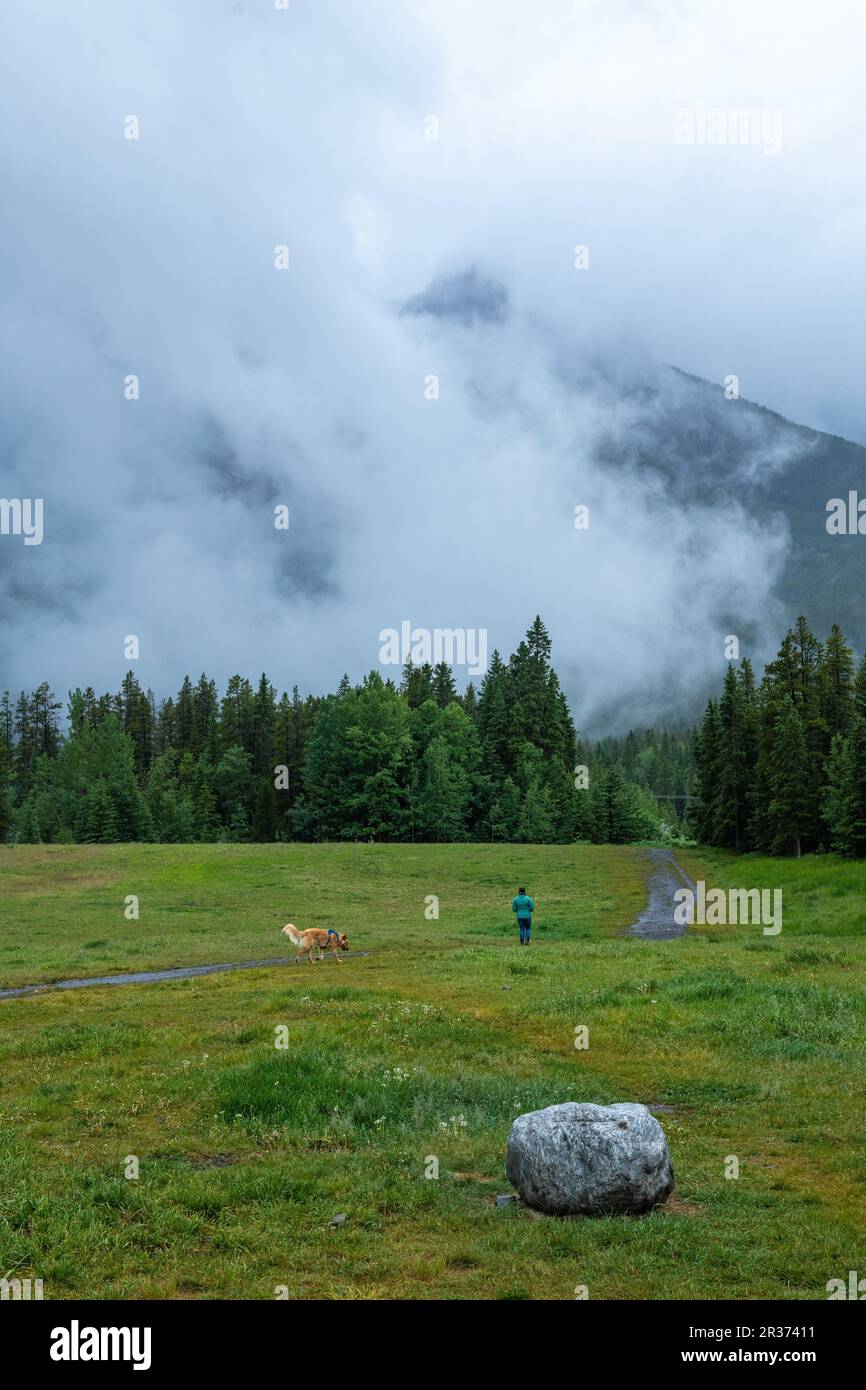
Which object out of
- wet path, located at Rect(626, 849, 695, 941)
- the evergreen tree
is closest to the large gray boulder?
wet path, located at Rect(626, 849, 695, 941)

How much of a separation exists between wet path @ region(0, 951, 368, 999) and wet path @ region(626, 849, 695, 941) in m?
14.5

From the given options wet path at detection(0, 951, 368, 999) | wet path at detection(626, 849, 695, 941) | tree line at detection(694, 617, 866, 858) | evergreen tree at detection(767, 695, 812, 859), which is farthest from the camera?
evergreen tree at detection(767, 695, 812, 859)

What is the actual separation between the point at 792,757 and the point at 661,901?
3163 centimetres

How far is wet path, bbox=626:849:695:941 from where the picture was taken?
1850 inches

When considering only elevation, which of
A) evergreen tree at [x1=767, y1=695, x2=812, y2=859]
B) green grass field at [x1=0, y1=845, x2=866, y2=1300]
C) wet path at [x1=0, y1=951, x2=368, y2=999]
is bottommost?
wet path at [x1=0, y1=951, x2=368, y2=999]

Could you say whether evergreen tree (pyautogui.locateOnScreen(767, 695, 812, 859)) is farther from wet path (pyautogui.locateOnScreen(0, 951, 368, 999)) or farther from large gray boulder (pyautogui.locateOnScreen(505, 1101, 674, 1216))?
large gray boulder (pyautogui.locateOnScreen(505, 1101, 674, 1216))

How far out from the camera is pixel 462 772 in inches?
5418

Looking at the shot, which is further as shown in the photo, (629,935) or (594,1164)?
(629,935)

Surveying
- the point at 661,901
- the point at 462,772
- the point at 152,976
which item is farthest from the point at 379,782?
the point at 152,976

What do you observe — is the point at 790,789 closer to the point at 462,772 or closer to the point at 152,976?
the point at 462,772

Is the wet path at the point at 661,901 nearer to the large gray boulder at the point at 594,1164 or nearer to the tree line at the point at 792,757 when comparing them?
the tree line at the point at 792,757

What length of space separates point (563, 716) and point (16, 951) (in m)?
124

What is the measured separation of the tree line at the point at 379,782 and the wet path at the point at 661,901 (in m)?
37.9
